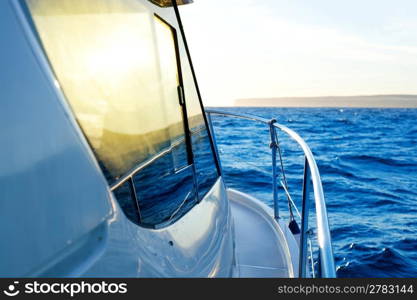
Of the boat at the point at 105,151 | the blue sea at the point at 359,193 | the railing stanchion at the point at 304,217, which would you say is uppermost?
the boat at the point at 105,151

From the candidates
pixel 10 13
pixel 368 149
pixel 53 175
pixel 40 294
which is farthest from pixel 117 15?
pixel 368 149

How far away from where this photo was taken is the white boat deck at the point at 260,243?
2.42 m

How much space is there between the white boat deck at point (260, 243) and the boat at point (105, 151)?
0.59 metres

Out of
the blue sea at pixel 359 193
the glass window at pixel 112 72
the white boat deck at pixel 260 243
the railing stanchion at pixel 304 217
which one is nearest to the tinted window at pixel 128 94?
the glass window at pixel 112 72

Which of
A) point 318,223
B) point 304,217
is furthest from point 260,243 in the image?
point 318,223

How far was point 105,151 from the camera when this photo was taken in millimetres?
954

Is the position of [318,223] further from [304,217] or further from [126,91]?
[126,91]

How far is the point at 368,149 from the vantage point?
1576 cm

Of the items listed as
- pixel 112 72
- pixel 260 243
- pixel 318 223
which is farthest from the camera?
pixel 260 243

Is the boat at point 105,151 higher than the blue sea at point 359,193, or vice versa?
the boat at point 105,151

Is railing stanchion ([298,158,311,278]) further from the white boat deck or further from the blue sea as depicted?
the blue sea

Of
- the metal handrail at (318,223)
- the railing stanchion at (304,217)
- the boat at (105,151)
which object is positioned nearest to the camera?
the boat at (105,151)

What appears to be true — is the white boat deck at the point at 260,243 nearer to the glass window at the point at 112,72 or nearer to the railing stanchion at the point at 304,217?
the railing stanchion at the point at 304,217

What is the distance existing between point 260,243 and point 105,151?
2.04 metres
